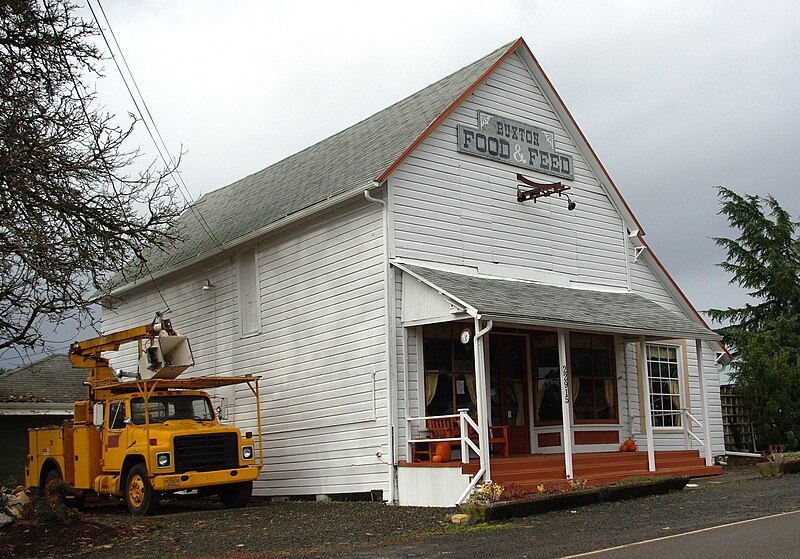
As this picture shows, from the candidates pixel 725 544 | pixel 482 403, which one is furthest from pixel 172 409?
pixel 725 544

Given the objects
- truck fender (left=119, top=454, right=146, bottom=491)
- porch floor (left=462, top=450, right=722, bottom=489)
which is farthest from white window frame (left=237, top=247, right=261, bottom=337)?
porch floor (left=462, top=450, right=722, bottom=489)

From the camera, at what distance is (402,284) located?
16922mm

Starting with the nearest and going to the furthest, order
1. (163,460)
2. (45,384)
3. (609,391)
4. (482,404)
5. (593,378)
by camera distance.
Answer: (482,404)
(163,460)
(593,378)
(609,391)
(45,384)

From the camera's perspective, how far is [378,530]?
516 inches

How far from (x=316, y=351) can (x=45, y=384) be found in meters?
15.4

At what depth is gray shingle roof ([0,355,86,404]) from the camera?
28.5 m

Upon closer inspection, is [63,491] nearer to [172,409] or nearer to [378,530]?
[172,409]

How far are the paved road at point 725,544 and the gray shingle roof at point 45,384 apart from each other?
21726mm

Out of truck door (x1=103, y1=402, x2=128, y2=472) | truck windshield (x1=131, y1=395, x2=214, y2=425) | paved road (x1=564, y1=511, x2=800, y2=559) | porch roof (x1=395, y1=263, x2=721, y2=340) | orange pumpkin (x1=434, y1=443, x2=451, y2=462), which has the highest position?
porch roof (x1=395, y1=263, x2=721, y2=340)

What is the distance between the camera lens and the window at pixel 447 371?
17.1 metres

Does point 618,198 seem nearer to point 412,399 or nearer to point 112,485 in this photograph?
point 412,399

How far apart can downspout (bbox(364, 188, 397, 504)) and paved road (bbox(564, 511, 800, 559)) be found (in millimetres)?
6533

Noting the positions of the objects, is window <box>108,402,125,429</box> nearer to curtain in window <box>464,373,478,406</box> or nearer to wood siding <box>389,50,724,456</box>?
wood siding <box>389,50,724,456</box>

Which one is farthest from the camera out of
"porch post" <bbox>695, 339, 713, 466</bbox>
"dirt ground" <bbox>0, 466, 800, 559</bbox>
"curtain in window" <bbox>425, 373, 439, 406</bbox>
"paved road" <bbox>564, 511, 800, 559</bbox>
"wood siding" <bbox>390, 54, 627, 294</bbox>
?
"porch post" <bbox>695, 339, 713, 466</bbox>
